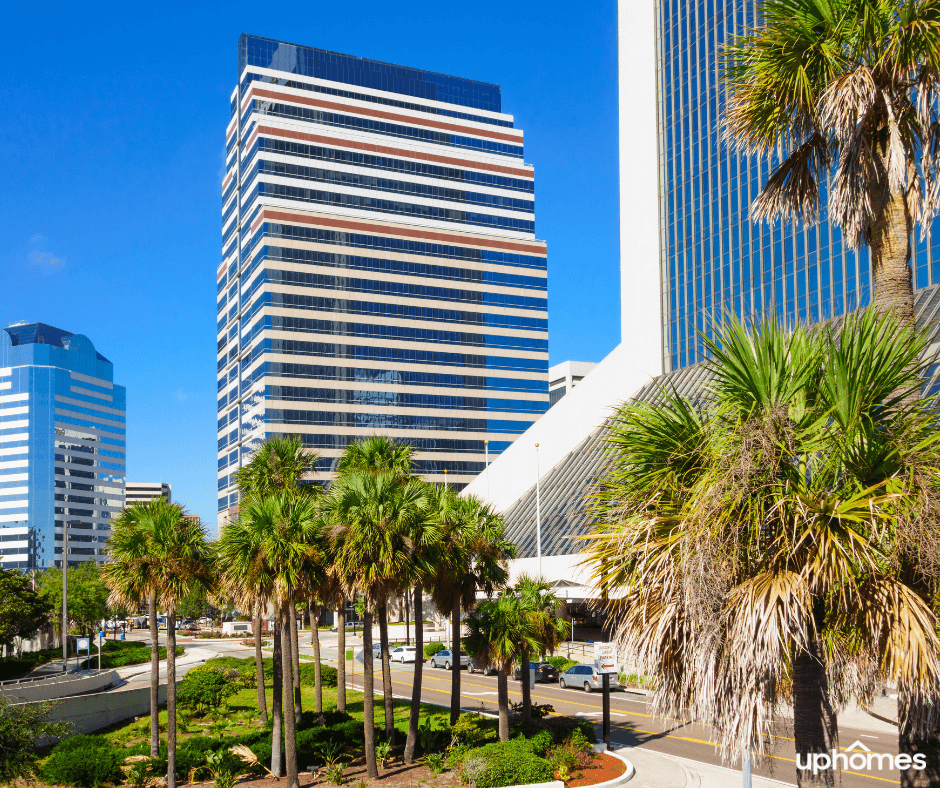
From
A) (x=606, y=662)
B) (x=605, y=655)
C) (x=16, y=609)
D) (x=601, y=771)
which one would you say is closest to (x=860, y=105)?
(x=601, y=771)

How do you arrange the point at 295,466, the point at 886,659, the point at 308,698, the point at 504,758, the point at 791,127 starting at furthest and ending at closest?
the point at 308,698 < the point at 295,466 < the point at 504,758 < the point at 791,127 < the point at 886,659

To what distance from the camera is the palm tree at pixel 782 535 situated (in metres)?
6.93

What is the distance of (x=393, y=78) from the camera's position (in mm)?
131125

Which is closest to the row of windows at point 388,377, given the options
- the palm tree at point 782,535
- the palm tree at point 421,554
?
the palm tree at point 421,554

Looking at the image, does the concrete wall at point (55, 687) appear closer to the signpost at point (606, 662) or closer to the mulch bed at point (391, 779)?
the mulch bed at point (391, 779)

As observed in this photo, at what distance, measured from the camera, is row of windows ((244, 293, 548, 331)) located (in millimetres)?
114500

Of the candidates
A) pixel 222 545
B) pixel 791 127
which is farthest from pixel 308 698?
pixel 791 127

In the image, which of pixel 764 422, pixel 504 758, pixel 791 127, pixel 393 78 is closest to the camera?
pixel 764 422

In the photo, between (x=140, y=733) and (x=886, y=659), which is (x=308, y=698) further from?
(x=886, y=659)

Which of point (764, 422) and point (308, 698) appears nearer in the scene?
point (764, 422)

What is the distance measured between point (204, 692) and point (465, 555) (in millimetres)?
20527

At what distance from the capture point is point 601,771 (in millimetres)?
23422

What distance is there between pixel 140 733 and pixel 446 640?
39095 mm

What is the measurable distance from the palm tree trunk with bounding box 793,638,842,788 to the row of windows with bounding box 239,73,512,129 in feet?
419
